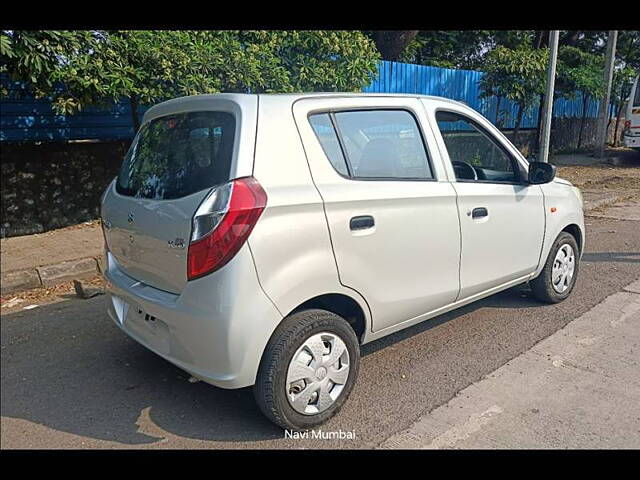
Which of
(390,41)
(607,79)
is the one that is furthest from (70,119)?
(607,79)

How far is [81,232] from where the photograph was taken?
598 centimetres

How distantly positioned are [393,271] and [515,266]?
1405 millimetres

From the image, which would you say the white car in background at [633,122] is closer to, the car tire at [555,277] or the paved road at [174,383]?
the car tire at [555,277]

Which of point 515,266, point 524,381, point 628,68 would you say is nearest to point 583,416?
point 524,381

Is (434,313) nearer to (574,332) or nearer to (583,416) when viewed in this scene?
(583,416)

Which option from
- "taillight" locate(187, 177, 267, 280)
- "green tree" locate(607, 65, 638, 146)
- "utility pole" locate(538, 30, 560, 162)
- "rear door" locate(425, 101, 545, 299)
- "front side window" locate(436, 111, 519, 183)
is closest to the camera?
"taillight" locate(187, 177, 267, 280)

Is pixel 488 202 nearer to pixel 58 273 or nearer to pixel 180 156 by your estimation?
pixel 180 156

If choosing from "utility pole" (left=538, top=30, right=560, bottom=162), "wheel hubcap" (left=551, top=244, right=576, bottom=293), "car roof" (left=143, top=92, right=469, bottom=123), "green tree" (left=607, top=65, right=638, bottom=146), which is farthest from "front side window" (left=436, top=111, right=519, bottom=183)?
"green tree" (left=607, top=65, right=638, bottom=146)

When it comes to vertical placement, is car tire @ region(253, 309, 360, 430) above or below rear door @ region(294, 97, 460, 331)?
below

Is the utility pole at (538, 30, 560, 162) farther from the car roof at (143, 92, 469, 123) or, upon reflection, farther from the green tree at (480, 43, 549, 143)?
the car roof at (143, 92, 469, 123)

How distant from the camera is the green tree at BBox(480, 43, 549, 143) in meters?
11.2

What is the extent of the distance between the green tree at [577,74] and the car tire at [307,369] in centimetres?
1502

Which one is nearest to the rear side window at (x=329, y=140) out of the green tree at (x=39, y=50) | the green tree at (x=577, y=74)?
the green tree at (x=39, y=50)

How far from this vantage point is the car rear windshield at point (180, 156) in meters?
2.35
